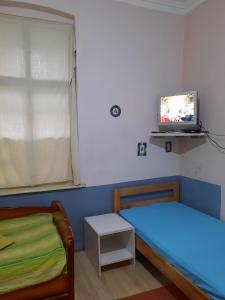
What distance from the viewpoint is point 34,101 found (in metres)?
2.55

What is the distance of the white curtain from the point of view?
2.45m

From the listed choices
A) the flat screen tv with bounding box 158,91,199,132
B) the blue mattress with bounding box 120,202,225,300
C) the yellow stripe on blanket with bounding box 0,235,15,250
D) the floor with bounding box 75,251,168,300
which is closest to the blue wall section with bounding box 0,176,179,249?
the blue mattress with bounding box 120,202,225,300

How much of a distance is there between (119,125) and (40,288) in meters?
1.85

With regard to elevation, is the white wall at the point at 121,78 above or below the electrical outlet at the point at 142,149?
above

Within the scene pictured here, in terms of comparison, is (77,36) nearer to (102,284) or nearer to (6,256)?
(6,256)

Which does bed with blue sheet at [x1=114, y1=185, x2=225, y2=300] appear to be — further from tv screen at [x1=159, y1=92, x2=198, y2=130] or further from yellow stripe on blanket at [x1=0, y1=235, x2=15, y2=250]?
yellow stripe on blanket at [x1=0, y1=235, x2=15, y2=250]

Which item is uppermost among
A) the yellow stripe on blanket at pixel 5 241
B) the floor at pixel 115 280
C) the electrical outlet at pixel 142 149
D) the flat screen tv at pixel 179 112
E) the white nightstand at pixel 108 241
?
the flat screen tv at pixel 179 112

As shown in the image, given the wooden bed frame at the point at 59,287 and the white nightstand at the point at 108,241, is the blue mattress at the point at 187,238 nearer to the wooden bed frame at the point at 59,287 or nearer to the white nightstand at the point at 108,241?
the white nightstand at the point at 108,241

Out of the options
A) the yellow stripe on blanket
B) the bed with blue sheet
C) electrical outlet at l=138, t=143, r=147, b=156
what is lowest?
the bed with blue sheet

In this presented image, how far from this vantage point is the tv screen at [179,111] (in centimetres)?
271

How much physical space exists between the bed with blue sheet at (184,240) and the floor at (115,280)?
26cm

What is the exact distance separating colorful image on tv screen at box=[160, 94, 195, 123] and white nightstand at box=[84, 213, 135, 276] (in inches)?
51.0

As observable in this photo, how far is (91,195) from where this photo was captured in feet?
9.38

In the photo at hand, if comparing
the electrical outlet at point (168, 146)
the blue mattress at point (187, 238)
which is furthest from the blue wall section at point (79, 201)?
the electrical outlet at point (168, 146)
